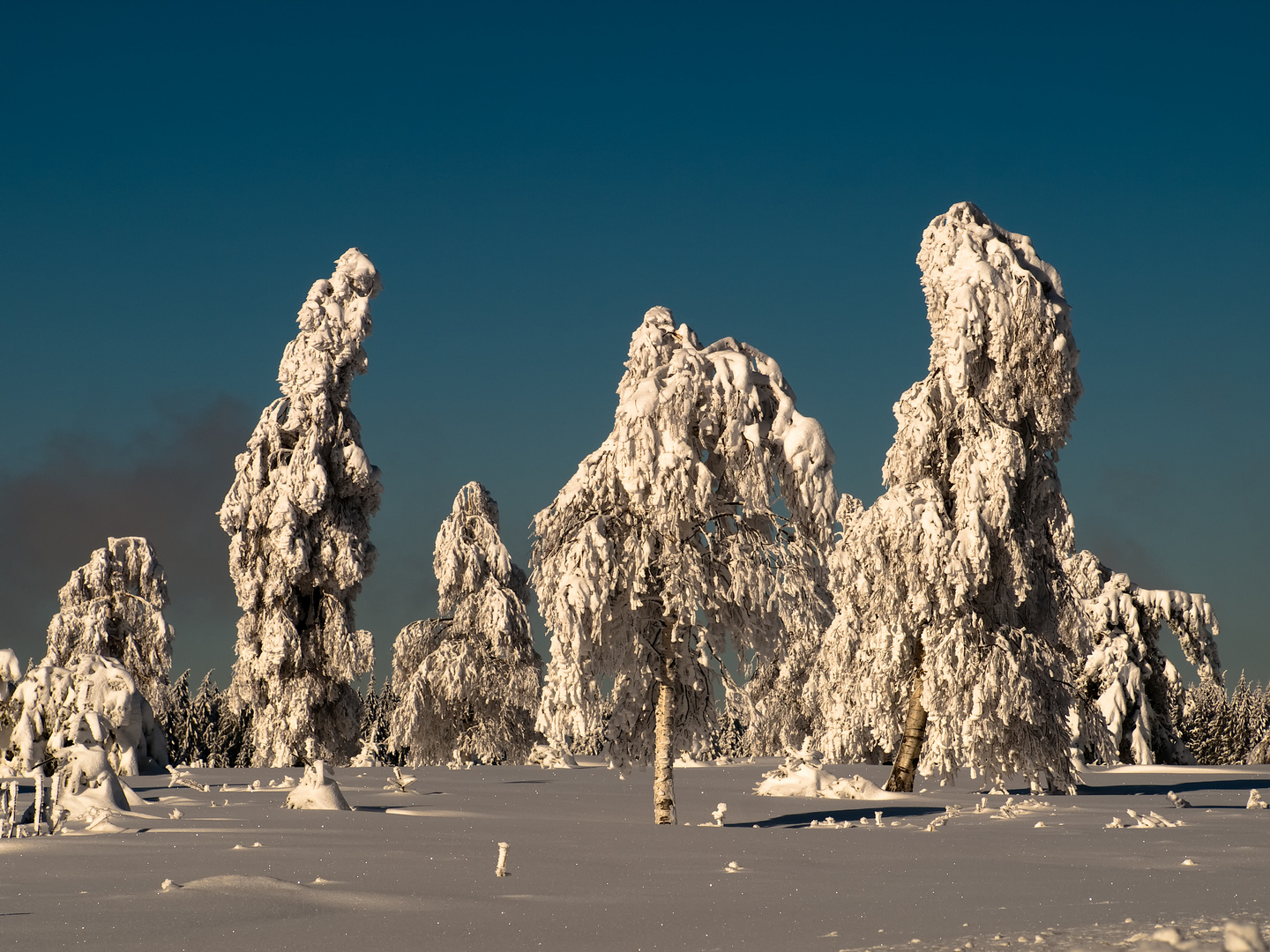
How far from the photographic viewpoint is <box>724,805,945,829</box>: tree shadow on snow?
16.8 meters

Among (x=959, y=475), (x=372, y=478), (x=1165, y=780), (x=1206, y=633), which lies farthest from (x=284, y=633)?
(x=1206, y=633)

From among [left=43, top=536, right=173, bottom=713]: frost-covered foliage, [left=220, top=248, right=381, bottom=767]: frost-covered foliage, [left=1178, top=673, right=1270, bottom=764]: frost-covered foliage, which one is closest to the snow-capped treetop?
[left=220, top=248, right=381, bottom=767]: frost-covered foliage

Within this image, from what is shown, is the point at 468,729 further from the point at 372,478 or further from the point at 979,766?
the point at 979,766

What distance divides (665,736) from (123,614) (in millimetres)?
29421

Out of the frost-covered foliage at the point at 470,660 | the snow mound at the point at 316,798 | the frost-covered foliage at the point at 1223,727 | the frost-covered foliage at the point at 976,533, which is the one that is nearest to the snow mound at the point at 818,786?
the frost-covered foliage at the point at 976,533

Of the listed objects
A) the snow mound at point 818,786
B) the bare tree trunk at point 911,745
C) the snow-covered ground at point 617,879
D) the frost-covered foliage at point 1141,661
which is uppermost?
the frost-covered foliage at point 1141,661

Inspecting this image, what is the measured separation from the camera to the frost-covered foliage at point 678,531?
1641 centimetres

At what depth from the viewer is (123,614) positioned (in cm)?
4066

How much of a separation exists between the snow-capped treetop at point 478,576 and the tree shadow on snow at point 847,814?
19.9 metres

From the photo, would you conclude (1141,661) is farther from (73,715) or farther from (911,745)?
(73,715)

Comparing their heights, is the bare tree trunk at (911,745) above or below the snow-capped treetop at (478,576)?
below

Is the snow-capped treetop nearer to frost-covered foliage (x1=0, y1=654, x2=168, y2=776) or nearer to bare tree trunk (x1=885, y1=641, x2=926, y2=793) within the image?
frost-covered foliage (x1=0, y1=654, x2=168, y2=776)

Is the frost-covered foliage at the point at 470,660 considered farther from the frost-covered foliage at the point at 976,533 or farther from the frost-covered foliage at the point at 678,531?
the frost-covered foliage at the point at 678,531

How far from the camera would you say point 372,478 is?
3681 cm
